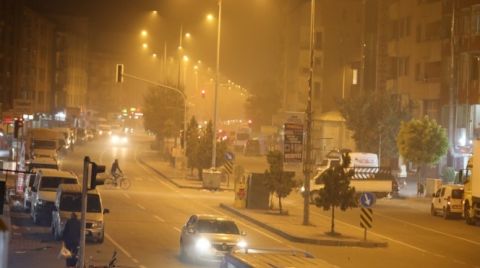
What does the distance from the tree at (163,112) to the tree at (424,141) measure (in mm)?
34126

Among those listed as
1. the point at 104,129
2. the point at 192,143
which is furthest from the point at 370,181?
the point at 104,129

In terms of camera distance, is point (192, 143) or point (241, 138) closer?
point (192, 143)

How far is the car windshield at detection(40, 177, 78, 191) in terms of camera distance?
39.4 metres

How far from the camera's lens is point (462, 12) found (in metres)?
73.0

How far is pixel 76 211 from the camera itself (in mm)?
32281

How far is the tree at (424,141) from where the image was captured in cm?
6512

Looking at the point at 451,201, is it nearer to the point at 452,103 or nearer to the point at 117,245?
the point at 117,245

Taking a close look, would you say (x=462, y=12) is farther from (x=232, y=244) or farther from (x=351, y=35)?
(x=232, y=244)

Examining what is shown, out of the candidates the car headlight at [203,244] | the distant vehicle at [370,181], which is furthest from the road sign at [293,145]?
the distant vehicle at [370,181]

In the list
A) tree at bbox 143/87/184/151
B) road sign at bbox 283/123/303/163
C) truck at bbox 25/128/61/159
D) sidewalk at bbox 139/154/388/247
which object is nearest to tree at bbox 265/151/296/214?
sidewalk at bbox 139/154/388/247

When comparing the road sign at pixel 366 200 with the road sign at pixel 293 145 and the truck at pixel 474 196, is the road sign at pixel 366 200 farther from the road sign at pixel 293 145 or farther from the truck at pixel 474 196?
the truck at pixel 474 196

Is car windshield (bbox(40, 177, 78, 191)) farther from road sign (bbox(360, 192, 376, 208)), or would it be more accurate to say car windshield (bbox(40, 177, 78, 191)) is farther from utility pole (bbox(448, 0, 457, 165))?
utility pole (bbox(448, 0, 457, 165))

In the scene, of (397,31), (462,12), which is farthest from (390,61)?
(462,12)

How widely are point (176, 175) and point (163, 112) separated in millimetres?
28084
